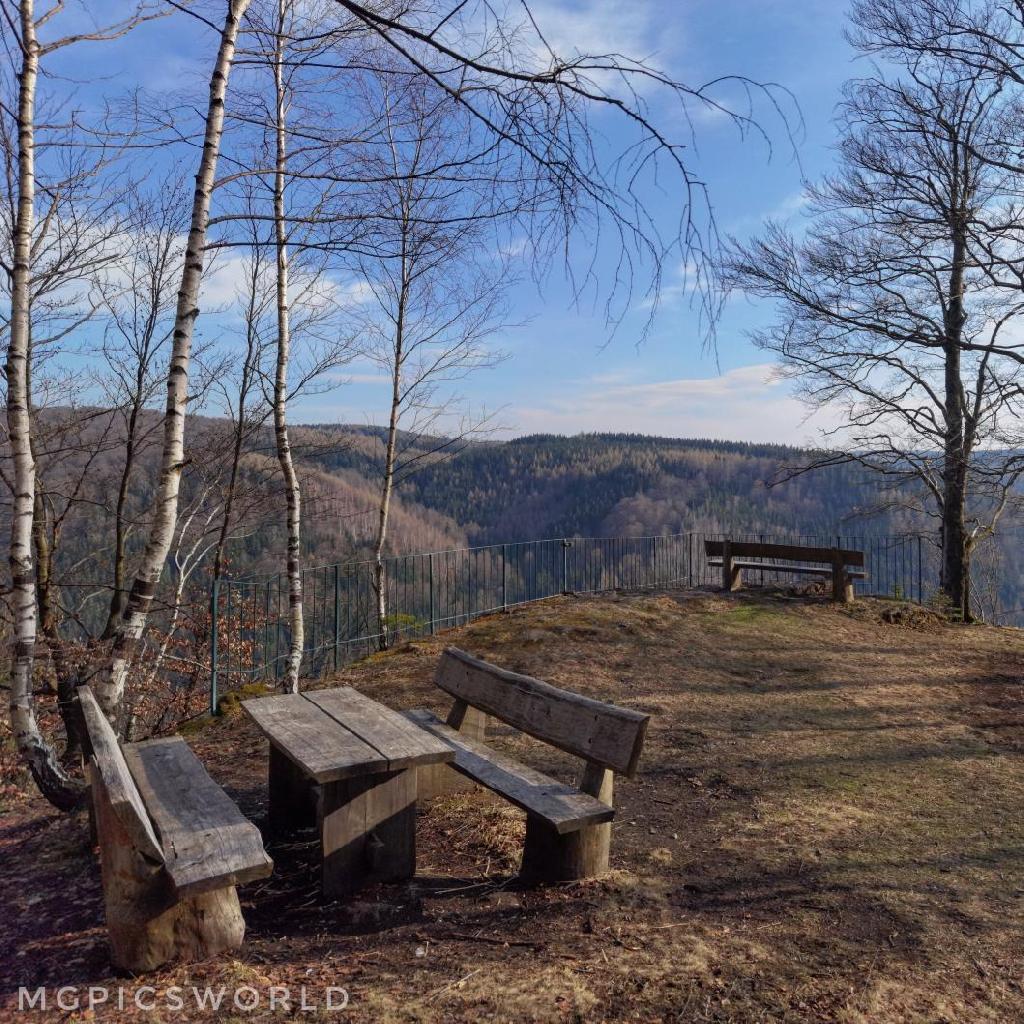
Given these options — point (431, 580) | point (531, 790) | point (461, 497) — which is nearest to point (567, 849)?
point (531, 790)

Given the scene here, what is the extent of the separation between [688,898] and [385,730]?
4.67 feet

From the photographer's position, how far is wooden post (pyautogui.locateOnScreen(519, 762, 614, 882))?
10.1 ft

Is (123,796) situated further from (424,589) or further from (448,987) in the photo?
(424,589)

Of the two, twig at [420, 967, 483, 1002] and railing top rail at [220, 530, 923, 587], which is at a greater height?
railing top rail at [220, 530, 923, 587]

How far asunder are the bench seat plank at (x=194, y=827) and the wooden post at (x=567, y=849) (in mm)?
1091

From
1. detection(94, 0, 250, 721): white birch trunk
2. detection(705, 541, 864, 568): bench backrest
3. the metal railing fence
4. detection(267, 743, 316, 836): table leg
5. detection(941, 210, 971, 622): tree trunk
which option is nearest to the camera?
detection(267, 743, 316, 836): table leg

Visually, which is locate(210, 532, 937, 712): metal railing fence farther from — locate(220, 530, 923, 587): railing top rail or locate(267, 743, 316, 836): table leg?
locate(267, 743, 316, 836): table leg

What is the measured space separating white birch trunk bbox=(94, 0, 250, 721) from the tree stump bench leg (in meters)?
1.84

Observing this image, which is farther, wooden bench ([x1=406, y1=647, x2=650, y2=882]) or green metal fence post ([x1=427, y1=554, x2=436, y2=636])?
green metal fence post ([x1=427, y1=554, x2=436, y2=636])

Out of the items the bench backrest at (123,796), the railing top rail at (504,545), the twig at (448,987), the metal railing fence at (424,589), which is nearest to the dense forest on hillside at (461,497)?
the railing top rail at (504,545)

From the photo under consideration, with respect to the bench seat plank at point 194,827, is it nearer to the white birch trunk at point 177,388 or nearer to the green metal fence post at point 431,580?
the white birch trunk at point 177,388

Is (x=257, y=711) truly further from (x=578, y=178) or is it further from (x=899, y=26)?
(x=899, y=26)

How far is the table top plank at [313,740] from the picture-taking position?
2.90 meters

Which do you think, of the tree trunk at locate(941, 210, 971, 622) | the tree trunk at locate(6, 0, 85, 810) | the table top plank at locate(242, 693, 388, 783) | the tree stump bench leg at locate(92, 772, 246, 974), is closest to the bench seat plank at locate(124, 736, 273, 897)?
the tree stump bench leg at locate(92, 772, 246, 974)
